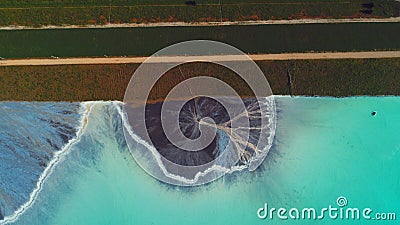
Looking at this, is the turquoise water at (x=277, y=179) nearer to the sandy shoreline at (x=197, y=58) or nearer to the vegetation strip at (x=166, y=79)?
the vegetation strip at (x=166, y=79)

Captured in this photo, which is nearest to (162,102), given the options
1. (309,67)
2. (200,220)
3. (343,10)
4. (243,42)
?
(243,42)

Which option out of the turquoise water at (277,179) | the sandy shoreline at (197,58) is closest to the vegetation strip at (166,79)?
the sandy shoreline at (197,58)

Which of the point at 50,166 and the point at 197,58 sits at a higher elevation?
the point at 197,58

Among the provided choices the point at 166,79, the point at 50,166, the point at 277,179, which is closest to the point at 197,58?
the point at 166,79

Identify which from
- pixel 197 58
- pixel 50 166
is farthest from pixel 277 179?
pixel 50 166

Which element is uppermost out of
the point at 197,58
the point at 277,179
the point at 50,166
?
the point at 197,58

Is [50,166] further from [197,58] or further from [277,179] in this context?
[277,179]
